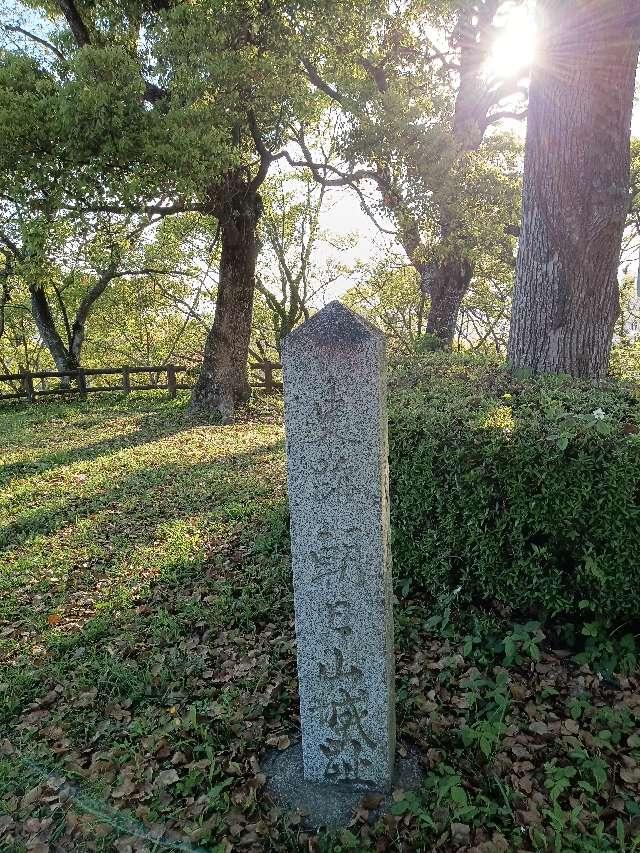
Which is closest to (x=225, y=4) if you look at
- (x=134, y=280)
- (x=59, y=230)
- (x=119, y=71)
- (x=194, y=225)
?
(x=119, y=71)

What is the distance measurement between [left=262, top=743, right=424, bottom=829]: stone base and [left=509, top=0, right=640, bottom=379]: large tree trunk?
4.31 m

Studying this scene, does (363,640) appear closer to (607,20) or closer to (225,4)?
(607,20)

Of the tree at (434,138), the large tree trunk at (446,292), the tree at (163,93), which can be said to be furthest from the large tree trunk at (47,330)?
the large tree trunk at (446,292)

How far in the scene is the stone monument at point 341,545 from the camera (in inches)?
89.0

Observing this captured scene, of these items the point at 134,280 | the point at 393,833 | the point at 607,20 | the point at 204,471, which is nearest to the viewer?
the point at 393,833

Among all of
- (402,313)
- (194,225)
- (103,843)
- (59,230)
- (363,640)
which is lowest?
(103,843)

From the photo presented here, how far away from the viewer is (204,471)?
823 centimetres

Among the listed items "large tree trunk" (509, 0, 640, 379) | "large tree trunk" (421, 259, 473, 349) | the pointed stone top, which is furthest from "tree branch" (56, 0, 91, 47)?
the pointed stone top

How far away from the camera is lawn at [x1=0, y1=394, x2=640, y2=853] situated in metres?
2.58

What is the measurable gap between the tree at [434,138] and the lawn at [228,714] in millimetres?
6576

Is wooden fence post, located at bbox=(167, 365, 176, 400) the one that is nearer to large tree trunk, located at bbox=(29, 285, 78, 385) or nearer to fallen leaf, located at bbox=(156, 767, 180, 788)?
large tree trunk, located at bbox=(29, 285, 78, 385)

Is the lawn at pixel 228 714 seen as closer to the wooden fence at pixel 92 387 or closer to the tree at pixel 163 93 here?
the tree at pixel 163 93

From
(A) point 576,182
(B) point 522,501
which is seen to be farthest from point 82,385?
(B) point 522,501

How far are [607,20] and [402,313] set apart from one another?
10.3 m
